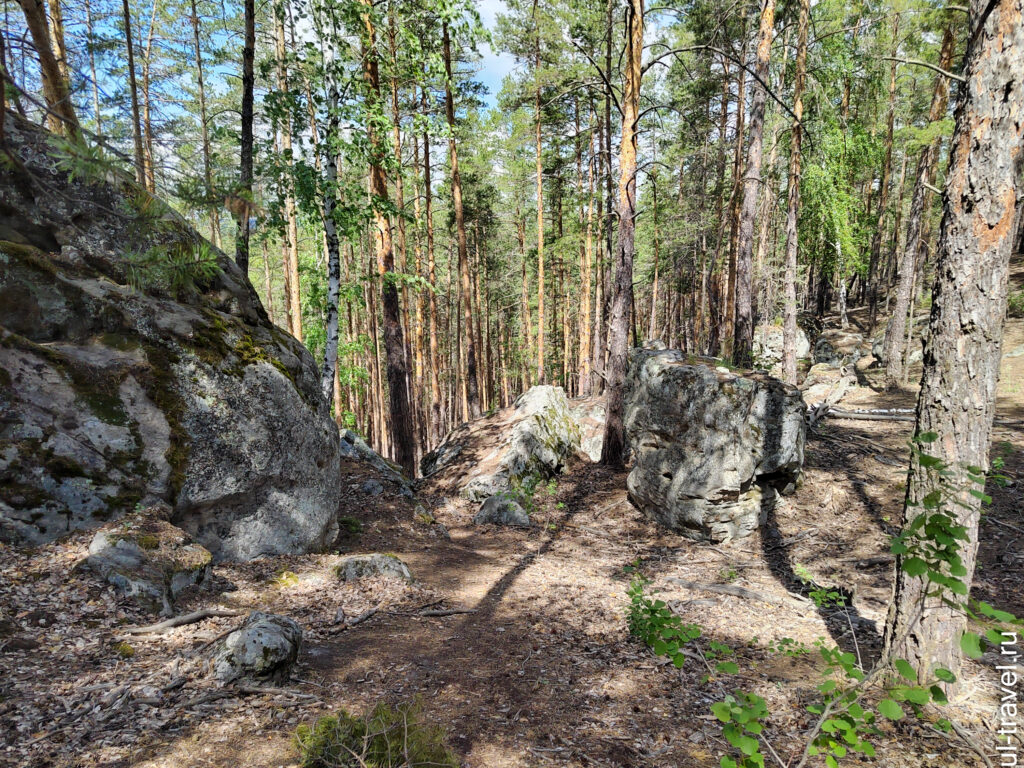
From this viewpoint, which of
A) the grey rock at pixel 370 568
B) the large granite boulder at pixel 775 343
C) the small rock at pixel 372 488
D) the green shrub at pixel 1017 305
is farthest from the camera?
the large granite boulder at pixel 775 343

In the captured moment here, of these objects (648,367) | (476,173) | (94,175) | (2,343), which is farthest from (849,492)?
(476,173)

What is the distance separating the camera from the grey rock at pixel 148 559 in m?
3.95

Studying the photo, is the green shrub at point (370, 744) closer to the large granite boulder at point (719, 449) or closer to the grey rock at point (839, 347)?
the large granite boulder at point (719, 449)

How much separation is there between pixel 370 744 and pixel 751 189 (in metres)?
12.7

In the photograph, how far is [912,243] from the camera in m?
13.7

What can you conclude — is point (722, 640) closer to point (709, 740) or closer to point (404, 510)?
point (709, 740)

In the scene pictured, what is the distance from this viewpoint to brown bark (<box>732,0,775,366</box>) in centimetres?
1088

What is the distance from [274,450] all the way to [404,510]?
12.2ft

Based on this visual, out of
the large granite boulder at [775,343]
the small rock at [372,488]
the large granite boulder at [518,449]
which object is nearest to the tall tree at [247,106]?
the small rock at [372,488]

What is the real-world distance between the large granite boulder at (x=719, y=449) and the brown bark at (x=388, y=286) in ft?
19.5

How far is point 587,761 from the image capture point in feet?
9.91

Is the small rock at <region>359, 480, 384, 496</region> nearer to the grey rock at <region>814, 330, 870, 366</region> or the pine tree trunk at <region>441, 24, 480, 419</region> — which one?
the pine tree trunk at <region>441, 24, 480, 419</region>

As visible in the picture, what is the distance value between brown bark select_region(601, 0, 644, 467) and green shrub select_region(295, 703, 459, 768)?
339 inches

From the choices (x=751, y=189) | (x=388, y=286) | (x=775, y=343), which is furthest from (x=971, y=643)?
(x=775, y=343)
